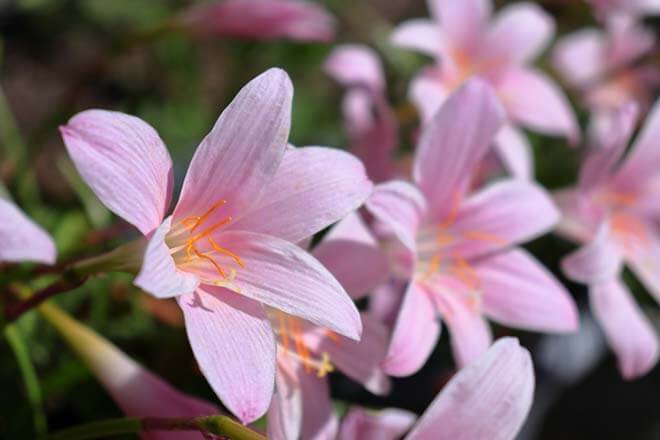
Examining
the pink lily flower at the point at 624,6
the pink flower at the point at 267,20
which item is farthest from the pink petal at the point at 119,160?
the pink lily flower at the point at 624,6

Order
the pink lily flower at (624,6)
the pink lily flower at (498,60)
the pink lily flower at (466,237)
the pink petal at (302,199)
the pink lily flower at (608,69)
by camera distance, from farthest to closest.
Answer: the pink lily flower at (608,69) < the pink lily flower at (624,6) < the pink lily flower at (498,60) < the pink lily flower at (466,237) < the pink petal at (302,199)

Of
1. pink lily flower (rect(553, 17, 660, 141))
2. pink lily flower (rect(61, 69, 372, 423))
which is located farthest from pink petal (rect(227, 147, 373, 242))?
pink lily flower (rect(553, 17, 660, 141))

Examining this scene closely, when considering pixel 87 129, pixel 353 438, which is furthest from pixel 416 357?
pixel 87 129

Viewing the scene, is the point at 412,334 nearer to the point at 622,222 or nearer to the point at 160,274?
the point at 160,274

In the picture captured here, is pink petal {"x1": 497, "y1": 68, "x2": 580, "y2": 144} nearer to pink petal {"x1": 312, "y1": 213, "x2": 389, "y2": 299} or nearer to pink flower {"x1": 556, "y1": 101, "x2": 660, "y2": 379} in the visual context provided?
pink flower {"x1": 556, "y1": 101, "x2": 660, "y2": 379}

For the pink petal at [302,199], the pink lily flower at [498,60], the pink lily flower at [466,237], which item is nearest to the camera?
the pink petal at [302,199]

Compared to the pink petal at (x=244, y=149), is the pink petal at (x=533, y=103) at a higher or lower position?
lower

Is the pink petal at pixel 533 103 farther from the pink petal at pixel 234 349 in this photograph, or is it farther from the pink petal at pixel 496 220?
the pink petal at pixel 234 349

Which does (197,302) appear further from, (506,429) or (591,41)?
(591,41)
